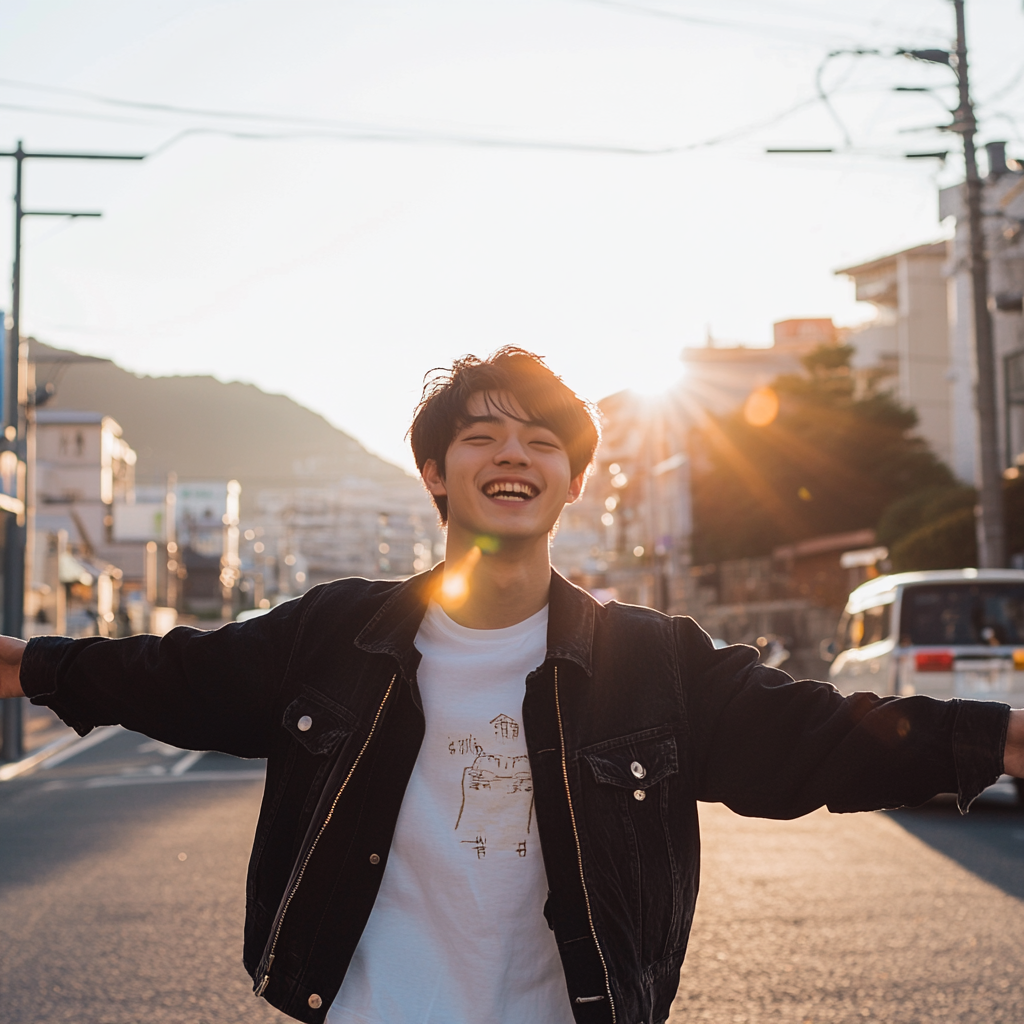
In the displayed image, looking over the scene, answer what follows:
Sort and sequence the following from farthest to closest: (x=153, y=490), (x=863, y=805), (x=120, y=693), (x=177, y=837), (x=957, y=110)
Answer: (x=153, y=490) → (x=957, y=110) → (x=177, y=837) → (x=120, y=693) → (x=863, y=805)

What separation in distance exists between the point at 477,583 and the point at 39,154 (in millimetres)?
19193

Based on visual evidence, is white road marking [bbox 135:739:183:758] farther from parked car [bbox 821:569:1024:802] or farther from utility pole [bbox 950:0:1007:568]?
utility pole [bbox 950:0:1007:568]

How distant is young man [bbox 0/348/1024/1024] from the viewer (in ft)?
8.06

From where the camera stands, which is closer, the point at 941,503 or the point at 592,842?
the point at 592,842

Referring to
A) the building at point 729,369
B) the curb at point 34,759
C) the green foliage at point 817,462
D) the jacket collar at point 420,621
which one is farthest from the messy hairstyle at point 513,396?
the building at point 729,369

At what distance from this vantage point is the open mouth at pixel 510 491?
271 centimetres

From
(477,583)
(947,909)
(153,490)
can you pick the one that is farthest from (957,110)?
(153,490)

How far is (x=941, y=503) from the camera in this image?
31500mm

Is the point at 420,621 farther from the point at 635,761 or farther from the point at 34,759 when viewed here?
the point at 34,759

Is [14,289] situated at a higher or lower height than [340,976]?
higher

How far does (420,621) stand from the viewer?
9.06 feet

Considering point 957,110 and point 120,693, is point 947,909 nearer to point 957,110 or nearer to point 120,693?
point 120,693

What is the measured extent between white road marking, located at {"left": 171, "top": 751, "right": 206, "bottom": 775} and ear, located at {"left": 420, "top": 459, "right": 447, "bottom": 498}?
576 inches

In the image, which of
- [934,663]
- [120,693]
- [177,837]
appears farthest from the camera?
[934,663]
